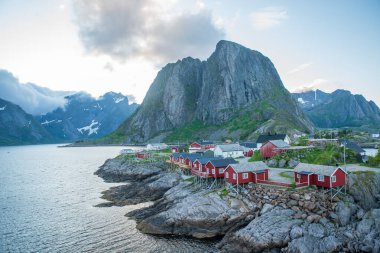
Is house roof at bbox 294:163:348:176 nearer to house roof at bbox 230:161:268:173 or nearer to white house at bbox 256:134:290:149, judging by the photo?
house roof at bbox 230:161:268:173

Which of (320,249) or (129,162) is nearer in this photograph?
(320,249)

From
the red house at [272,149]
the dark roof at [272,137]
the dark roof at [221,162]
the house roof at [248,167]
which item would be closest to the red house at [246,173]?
the house roof at [248,167]

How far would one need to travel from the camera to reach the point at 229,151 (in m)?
83.1

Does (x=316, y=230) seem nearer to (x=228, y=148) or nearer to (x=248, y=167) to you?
(x=248, y=167)

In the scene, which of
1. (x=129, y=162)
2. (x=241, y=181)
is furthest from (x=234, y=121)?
(x=241, y=181)

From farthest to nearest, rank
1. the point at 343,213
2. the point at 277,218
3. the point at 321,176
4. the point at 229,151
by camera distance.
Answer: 1. the point at 229,151
2. the point at 321,176
3. the point at 277,218
4. the point at 343,213

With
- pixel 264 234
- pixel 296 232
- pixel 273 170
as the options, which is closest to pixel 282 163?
pixel 273 170

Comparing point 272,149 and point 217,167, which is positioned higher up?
point 272,149

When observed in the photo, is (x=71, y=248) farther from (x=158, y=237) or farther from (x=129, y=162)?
(x=129, y=162)

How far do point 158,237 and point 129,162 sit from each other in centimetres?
6232

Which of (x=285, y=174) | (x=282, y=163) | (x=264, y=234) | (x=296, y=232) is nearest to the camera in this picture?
(x=296, y=232)

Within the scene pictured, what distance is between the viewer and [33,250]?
3766 centimetres

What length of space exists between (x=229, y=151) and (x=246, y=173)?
36.2 meters

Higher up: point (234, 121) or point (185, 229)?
point (234, 121)
